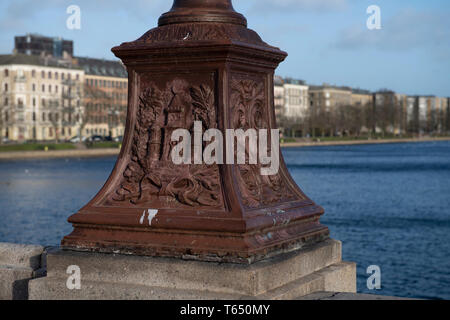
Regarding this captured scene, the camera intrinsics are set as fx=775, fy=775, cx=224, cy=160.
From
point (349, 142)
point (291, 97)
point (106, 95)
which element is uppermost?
point (291, 97)

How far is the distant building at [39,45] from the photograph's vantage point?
418 feet

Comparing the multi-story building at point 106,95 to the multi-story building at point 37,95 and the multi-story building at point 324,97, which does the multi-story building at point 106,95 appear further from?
the multi-story building at point 324,97

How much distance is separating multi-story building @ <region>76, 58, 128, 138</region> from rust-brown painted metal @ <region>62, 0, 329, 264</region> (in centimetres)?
10270

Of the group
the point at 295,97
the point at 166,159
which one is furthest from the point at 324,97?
the point at 166,159

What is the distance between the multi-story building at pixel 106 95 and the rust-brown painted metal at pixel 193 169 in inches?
4043

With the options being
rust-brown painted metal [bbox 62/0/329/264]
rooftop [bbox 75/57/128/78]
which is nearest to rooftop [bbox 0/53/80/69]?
rooftop [bbox 75/57/128/78]

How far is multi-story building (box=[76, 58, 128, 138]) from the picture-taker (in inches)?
4358

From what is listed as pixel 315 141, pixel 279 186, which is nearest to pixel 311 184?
pixel 279 186

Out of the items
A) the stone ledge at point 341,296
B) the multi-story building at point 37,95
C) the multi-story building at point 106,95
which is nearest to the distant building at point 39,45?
the multi-story building at point 106,95

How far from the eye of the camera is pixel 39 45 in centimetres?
12788

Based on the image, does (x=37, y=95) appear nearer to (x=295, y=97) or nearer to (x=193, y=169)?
(x=295, y=97)

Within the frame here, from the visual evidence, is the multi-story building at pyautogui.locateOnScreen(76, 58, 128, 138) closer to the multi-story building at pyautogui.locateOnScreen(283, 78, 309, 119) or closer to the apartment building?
the apartment building

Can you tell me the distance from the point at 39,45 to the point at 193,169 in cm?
12796
